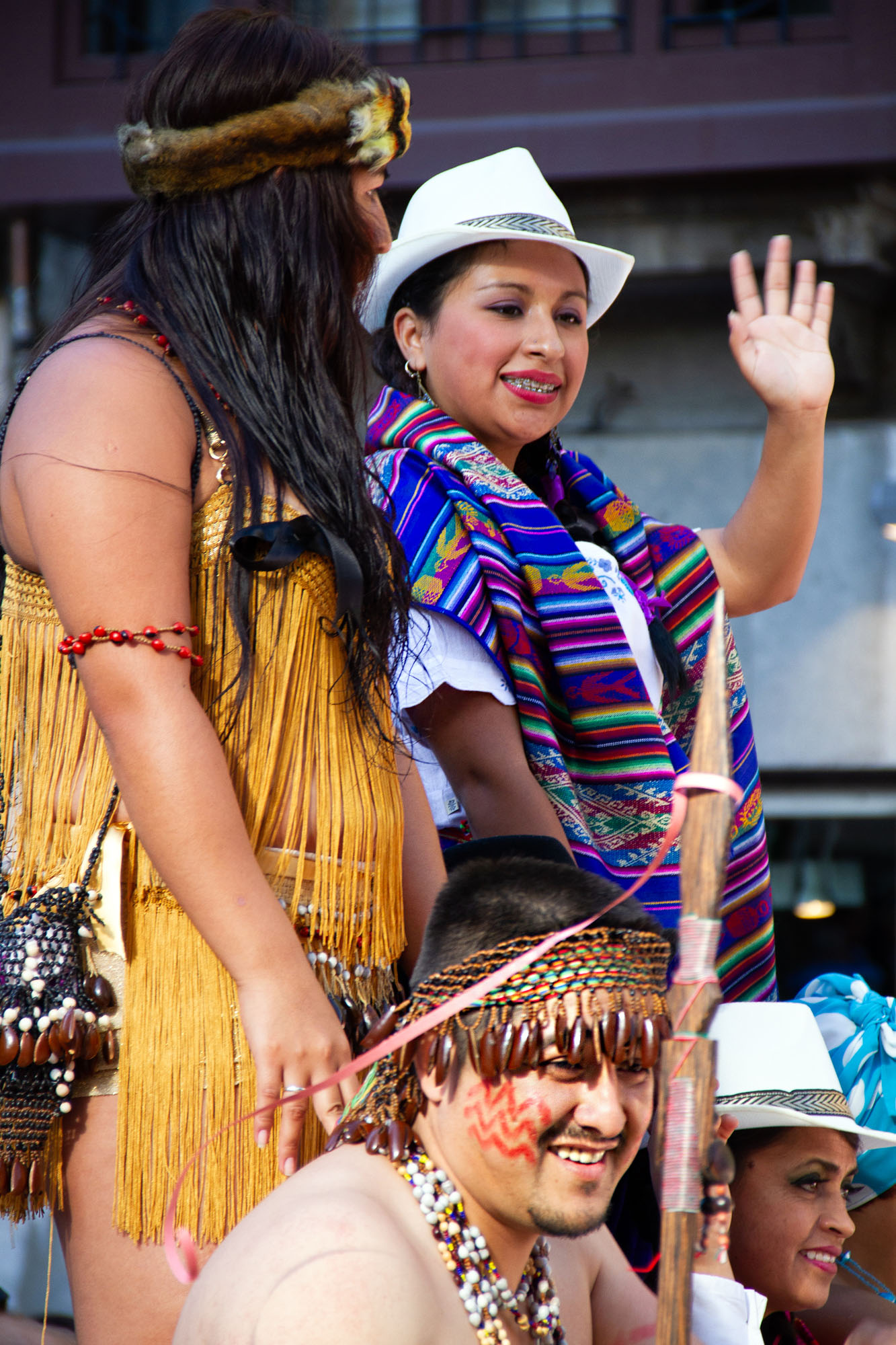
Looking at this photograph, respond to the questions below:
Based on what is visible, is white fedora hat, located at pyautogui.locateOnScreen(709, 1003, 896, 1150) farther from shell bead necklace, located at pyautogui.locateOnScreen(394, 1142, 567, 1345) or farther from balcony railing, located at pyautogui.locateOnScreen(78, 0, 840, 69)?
balcony railing, located at pyautogui.locateOnScreen(78, 0, 840, 69)

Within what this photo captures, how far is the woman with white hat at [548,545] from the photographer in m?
2.22

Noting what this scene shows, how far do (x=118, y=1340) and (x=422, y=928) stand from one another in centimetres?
56

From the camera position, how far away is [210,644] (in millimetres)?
1617

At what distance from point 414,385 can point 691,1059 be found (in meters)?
1.60

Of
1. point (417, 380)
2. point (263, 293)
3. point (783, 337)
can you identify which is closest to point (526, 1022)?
point (263, 293)

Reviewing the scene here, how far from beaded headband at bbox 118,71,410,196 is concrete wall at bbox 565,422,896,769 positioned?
427 centimetres

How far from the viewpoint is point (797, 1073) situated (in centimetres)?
246

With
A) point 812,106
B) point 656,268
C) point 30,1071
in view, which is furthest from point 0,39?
point 30,1071

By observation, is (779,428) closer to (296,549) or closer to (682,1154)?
(296,549)

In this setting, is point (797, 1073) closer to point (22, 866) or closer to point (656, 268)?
point (22, 866)

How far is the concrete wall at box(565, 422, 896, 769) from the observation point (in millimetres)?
5844

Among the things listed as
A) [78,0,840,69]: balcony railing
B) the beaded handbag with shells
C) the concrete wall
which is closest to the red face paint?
the beaded handbag with shells

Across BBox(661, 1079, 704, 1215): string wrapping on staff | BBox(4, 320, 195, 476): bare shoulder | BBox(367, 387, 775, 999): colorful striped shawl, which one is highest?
BBox(4, 320, 195, 476): bare shoulder

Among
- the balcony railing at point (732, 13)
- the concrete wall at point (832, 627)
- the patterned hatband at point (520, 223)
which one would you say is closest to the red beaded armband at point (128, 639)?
the patterned hatband at point (520, 223)
